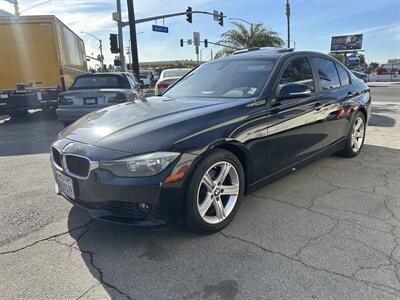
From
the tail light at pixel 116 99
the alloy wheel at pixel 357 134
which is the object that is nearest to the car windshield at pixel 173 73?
the tail light at pixel 116 99

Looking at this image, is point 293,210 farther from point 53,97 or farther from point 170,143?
point 53,97

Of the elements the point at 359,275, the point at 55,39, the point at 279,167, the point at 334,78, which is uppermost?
the point at 55,39

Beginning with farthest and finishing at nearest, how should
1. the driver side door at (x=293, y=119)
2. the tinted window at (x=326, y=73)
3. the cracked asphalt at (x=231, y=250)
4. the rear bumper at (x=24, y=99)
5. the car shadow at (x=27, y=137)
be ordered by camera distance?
the rear bumper at (x=24, y=99) < the car shadow at (x=27, y=137) < the tinted window at (x=326, y=73) < the driver side door at (x=293, y=119) < the cracked asphalt at (x=231, y=250)

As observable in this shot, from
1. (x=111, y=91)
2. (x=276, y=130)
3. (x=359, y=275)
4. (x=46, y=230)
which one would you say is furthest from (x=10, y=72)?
(x=359, y=275)

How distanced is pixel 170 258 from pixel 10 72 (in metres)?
11.4

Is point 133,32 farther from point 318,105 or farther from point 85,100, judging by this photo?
point 318,105

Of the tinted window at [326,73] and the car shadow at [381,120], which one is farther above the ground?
the tinted window at [326,73]

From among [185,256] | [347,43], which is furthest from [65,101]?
[347,43]

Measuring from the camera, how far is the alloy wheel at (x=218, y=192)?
301 cm

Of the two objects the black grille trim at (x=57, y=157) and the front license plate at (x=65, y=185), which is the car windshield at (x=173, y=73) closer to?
the black grille trim at (x=57, y=157)

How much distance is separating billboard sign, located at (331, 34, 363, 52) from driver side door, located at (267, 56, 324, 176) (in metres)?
62.6

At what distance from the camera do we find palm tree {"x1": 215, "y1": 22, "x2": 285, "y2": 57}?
2616cm

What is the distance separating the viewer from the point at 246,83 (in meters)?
3.78

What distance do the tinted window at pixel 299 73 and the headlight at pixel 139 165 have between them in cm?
175
